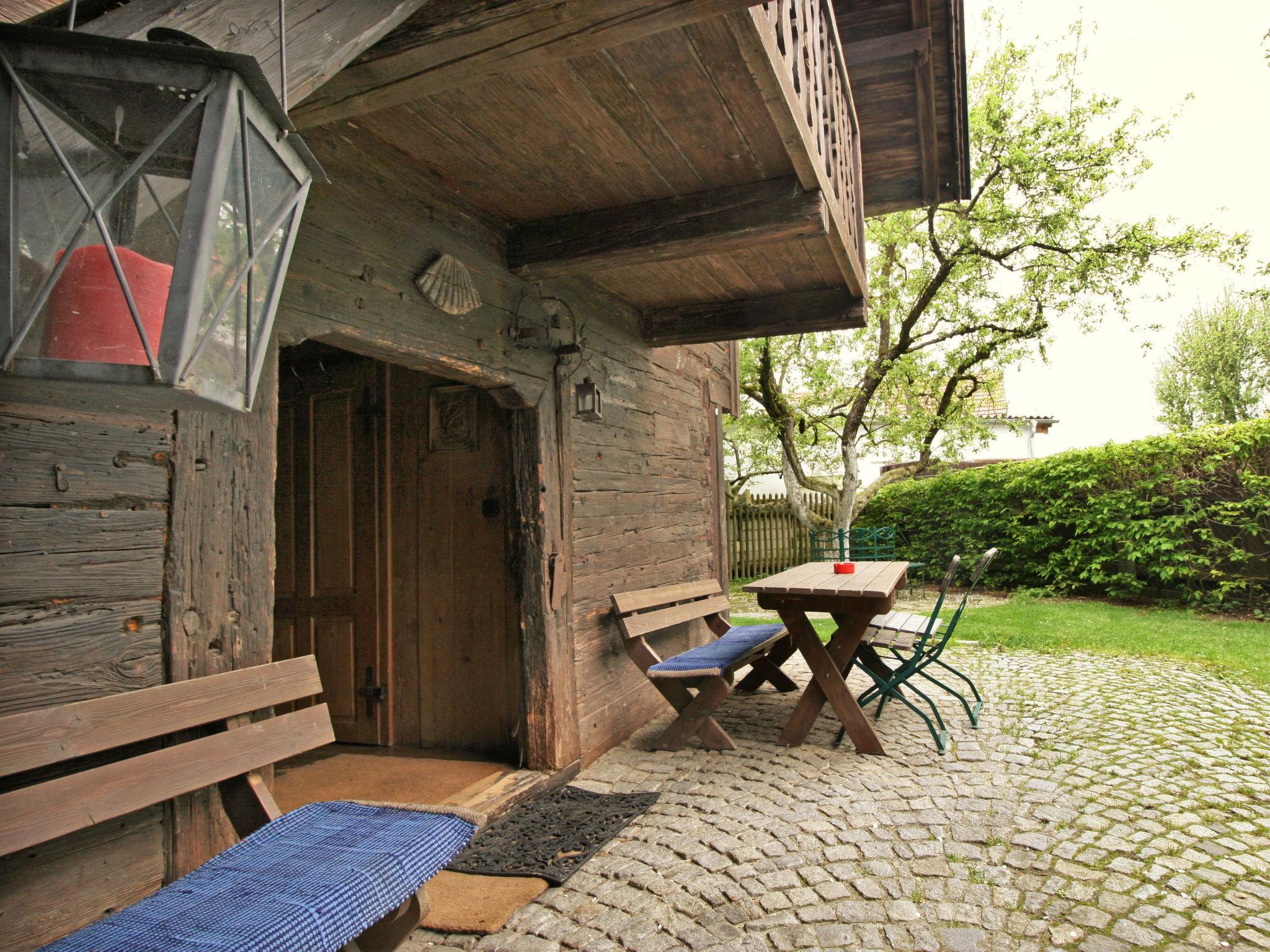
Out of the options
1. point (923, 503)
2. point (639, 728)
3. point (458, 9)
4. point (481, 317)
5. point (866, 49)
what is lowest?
point (639, 728)

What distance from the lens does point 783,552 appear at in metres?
14.9

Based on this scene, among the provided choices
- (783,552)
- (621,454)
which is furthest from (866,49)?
(783,552)

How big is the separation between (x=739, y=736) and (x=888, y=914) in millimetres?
2192

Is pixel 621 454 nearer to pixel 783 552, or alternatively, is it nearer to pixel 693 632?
pixel 693 632

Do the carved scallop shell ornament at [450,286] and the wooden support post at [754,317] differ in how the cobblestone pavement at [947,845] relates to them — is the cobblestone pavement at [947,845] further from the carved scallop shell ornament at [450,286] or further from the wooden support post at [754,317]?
the wooden support post at [754,317]

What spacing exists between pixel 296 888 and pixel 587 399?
2833 mm

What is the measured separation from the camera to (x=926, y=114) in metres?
5.44

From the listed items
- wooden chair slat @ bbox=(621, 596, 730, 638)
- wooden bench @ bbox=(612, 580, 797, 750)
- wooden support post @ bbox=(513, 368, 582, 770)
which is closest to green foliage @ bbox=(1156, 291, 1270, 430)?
wooden chair slat @ bbox=(621, 596, 730, 638)

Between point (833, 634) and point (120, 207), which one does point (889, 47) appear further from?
point (120, 207)

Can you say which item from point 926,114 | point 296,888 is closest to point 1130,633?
point 926,114

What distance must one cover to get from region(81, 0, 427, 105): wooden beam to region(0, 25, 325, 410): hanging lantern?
0.93 ft

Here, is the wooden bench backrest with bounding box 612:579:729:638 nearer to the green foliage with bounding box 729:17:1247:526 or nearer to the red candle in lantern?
the red candle in lantern

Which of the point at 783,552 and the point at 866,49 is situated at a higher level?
the point at 866,49

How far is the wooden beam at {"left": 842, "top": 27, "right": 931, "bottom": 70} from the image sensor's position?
16.2 feet
